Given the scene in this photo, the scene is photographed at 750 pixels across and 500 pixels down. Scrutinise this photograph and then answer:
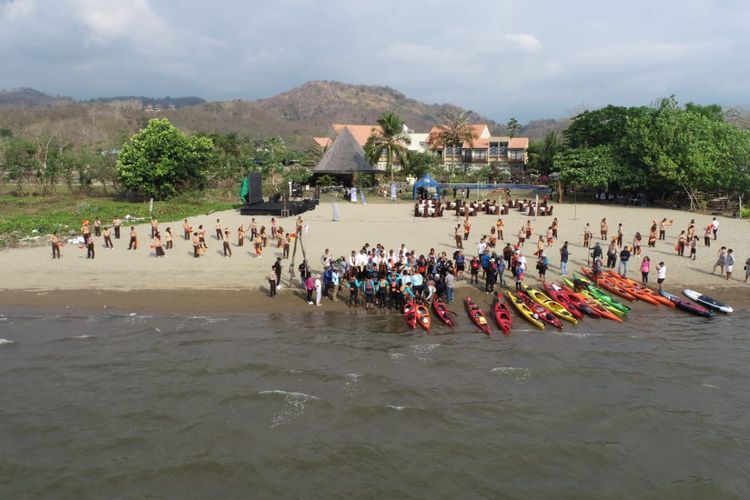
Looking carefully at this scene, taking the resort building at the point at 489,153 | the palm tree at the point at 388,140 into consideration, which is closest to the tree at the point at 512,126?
the resort building at the point at 489,153

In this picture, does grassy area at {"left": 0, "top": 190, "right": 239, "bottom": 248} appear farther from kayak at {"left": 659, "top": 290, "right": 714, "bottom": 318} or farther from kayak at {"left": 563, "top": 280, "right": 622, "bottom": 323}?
kayak at {"left": 659, "top": 290, "right": 714, "bottom": 318}

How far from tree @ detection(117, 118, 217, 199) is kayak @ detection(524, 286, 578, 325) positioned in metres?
32.7

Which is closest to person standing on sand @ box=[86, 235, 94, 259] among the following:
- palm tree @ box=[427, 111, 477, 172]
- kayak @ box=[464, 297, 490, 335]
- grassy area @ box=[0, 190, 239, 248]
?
grassy area @ box=[0, 190, 239, 248]

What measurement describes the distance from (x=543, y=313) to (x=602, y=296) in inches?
112

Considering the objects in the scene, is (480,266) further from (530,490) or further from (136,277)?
(136,277)

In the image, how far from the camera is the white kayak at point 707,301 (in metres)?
17.9

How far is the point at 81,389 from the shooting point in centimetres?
1307

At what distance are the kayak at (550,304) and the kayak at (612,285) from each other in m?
2.79

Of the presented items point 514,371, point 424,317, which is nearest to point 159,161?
point 424,317

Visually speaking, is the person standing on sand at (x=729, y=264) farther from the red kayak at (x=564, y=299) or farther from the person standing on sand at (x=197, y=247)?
the person standing on sand at (x=197, y=247)

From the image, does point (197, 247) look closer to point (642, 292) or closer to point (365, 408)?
point (365, 408)

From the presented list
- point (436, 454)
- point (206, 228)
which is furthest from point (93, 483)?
point (206, 228)

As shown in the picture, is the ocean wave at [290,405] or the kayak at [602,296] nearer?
the ocean wave at [290,405]

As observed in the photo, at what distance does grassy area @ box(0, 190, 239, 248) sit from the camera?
95.9 feet
